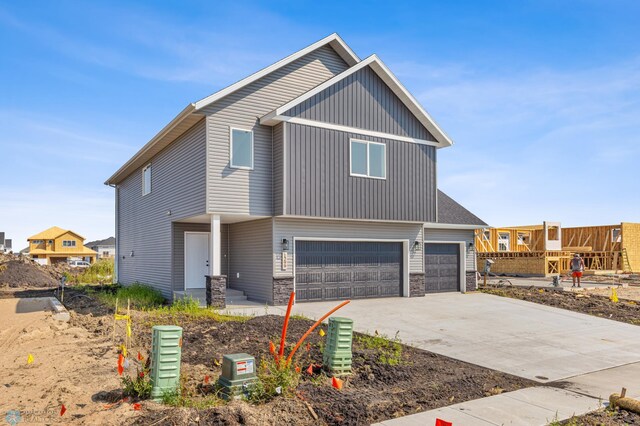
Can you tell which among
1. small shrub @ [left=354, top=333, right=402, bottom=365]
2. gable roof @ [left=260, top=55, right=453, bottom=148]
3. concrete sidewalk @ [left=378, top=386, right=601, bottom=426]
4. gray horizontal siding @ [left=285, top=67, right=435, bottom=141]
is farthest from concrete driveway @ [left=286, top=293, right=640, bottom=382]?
gray horizontal siding @ [left=285, top=67, right=435, bottom=141]

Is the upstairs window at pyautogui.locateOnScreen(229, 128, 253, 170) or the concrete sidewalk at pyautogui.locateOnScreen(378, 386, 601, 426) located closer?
the concrete sidewalk at pyautogui.locateOnScreen(378, 386, 601, 426)

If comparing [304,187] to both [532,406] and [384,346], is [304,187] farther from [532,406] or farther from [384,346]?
[532,406]

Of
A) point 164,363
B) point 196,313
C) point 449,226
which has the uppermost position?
point 449,226

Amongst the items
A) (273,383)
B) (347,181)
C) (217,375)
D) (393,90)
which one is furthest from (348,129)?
(273,383)

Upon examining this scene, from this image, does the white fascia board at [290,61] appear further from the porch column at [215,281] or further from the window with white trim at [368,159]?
the porch column at [215,281]

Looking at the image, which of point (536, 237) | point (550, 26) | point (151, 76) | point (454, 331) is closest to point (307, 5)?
point (151, 76)

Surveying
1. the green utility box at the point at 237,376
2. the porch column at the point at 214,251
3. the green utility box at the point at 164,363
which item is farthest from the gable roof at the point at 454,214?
the green utility box at the point at 164,363

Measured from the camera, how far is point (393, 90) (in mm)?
17344

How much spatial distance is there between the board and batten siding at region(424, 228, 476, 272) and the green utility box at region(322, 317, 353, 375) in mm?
12780

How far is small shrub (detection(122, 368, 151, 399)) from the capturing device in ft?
19.9

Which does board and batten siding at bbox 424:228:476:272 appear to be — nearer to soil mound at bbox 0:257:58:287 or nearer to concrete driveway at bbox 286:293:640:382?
concrete driveway at bbox 286:293:640:382

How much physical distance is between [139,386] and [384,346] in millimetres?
4931

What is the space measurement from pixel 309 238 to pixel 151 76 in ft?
22.2

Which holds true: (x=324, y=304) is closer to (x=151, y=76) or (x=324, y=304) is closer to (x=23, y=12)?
(x=151, y=76)
